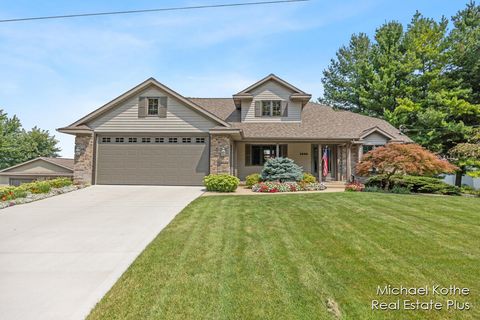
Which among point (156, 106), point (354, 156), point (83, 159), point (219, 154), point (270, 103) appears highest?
point (270, 103)

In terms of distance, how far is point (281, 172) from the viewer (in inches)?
584

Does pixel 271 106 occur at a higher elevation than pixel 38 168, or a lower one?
higher

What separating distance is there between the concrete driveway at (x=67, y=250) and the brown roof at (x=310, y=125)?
9.38 metres

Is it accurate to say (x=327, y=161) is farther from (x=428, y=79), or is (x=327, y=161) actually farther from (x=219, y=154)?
(x=428, y=79)

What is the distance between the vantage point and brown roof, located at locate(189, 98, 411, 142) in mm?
16750

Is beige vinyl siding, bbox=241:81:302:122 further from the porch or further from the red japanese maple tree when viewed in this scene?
the red japanese maple tree

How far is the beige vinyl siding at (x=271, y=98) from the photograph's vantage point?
18016mm

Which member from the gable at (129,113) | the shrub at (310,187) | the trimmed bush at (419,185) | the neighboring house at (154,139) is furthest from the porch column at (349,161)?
the gable at (129,113)

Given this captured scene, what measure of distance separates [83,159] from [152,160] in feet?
12.6

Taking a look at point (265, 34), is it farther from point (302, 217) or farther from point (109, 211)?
point (109, 211)

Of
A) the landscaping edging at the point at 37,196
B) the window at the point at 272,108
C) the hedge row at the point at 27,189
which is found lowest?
the landscaping edging at the point at 37,196

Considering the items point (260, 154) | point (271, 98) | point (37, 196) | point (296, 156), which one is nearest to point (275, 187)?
point (260, 154)

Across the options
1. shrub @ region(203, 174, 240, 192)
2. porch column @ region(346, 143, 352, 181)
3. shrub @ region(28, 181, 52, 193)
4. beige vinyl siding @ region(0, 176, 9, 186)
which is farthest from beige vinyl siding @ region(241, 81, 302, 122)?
beige vinyl siding @ region(0, 176, 9, 186)

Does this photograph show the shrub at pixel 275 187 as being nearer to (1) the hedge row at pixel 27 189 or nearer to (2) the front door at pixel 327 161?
(2) the front door at pixel 327 161
